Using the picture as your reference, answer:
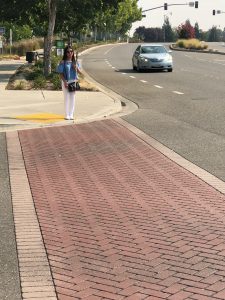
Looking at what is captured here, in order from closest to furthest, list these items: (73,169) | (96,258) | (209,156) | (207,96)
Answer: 1. (96,258)
2. (73,169)
3. (209,156)
4. (207,96)

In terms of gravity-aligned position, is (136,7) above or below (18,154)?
above

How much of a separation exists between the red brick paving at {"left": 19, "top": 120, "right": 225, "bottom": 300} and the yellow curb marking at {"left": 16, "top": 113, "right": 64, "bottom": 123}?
341 cm

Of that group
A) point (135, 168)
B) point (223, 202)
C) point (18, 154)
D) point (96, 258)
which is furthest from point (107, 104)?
point (96, 258)

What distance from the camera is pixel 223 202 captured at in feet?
21.8

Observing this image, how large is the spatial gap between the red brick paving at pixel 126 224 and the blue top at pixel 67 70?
160 inches

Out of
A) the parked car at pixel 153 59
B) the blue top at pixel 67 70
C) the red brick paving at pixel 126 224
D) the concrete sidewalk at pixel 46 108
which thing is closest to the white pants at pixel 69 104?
the concrete sidewalk at pixel 46 108

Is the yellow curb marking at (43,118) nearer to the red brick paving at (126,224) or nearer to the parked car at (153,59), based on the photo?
the red brick paving at (126,224)

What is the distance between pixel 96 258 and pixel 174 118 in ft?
31.2

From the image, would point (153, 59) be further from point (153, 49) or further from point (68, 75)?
point (68, 75)

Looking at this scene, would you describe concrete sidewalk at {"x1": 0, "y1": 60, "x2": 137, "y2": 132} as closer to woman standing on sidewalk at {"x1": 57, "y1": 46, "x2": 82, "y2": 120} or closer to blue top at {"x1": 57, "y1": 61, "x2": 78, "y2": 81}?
woman standing on sidewalk at {"x1": 57, "y1": 46, "x2": 82, "y2": 120}

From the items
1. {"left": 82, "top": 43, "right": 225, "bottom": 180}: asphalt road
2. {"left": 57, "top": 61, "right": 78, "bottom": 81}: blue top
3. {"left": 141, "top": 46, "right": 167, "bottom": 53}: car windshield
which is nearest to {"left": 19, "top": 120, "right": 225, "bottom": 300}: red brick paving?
{"left": 82, "top": 43, "right": 225, "bottom": 180}: asphalt road

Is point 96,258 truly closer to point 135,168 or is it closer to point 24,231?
point 24,231

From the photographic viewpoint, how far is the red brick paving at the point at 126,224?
4.38m

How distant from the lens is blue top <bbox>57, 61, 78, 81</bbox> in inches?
536
